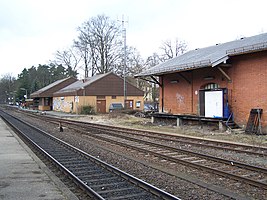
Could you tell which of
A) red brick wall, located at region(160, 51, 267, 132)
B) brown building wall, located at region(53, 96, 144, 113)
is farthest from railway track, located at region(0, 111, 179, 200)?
brown building wall, located at region(53, 96, 144, 113)

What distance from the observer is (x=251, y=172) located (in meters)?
8.17

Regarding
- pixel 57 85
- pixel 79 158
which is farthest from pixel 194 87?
pixel 57 85

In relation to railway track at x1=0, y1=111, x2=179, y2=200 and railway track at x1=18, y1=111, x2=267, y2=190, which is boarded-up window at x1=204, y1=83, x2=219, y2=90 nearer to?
railway track at x1=18, y1=111, x2=267, y2=190

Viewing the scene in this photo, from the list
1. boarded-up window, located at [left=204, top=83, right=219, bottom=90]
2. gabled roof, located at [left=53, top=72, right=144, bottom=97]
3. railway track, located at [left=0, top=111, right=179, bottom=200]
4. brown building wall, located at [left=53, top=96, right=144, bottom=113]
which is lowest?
railway track, located at [left=0, top=111, right=179, bottom=200]

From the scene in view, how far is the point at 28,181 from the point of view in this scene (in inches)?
280

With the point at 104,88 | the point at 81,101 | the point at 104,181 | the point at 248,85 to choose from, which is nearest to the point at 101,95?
the point at 104,88

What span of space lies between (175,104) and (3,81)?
408 feet

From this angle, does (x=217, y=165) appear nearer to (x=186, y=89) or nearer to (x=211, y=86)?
(x=211, y=86)

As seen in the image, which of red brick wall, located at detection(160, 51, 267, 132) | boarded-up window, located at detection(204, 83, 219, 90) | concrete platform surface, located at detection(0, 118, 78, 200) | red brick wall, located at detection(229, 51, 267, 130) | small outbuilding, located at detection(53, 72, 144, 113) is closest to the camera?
concrete platform surface, located at detection(0, 118, 78, 200)

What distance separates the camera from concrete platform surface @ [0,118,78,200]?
A: 6.02 meters

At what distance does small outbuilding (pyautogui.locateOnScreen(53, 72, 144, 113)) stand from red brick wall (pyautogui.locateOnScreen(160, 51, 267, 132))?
1912 centimetres

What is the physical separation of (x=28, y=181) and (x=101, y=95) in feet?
127

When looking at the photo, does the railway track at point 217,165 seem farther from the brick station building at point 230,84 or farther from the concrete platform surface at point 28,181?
the brick station building at point 230,84

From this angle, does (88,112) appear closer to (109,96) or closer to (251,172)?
(109,96)
